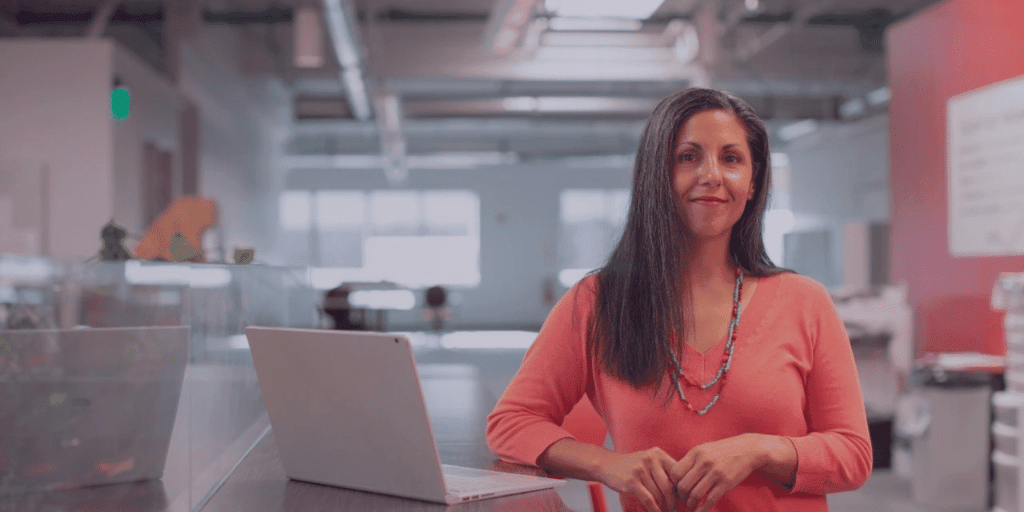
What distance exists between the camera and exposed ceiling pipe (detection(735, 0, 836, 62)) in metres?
8.78

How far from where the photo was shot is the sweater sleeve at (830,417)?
151 cm

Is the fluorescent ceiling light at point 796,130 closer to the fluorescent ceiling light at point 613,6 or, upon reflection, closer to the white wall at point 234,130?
the white wall at point 234,130

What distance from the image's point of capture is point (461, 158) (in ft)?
62.3

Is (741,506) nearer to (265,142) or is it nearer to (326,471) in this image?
(326,471)

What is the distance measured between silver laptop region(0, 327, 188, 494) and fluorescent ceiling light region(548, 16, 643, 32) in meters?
7.88

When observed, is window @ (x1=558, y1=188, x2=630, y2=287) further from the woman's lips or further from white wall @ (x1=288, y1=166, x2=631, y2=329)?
the woman's lips

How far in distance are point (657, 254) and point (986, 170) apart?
4741 millimetres

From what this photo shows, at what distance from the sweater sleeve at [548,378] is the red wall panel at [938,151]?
4478 millimetres

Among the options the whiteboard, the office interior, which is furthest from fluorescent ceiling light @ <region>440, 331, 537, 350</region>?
the whiteboard

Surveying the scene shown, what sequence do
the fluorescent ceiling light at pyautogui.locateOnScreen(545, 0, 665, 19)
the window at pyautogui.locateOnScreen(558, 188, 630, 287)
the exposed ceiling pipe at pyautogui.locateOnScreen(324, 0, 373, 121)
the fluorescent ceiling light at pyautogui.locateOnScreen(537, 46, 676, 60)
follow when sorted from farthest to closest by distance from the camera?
the window at pyautogui.locateOnScreen(558, 188, 630, 287) < the fluorescent ceiling light at pyautogui.locateOnScreen(537, 46, 676, 60) < the exposed ceiling pipe at pyautogui.locateOnScreen(324, 0, 373, 121) < the fluorescent ceiling light at pyautogui.locateOnScreen(545, 0, 665, 19)

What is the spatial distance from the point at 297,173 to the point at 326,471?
1840cm

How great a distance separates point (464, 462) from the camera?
72.9 inches

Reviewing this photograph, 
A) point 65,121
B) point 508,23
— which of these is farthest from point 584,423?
point 65,121

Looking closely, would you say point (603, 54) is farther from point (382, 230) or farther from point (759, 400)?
point (382, 230)
